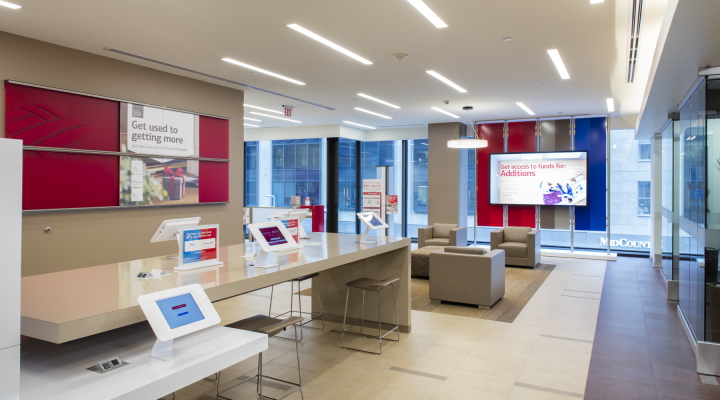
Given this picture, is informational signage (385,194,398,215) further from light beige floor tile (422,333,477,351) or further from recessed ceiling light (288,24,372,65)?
light beige floor tile (422,333,477,351)

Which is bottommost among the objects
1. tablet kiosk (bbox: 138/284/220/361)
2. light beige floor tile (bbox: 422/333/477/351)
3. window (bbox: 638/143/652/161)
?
light beige floor tile (bbox: 422/333/477/351)

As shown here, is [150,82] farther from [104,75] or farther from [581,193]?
[581,193]

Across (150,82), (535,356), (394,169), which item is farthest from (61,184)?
(394,169)

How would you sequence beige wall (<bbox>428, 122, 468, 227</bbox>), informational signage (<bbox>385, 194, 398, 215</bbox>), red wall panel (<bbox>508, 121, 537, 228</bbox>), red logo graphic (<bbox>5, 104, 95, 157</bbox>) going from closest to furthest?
red logo graphic (<bbox>5, 104, 95, 157</bbox>) < red wall panel (<bbox>508, 121, 537, 228</bbox>) < beige wall (<bbox>428, 122, 468, 227</bbox>) < informational signage (<bbox>385, 194, 398, 215</bbox>)

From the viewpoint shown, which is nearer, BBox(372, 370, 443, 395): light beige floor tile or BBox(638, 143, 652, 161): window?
BBox(372, 370, 443, 395): light beige floor tile

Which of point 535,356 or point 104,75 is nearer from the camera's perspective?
point 535,356

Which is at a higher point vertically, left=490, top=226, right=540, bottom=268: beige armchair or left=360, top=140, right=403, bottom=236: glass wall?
left=360, top=140, right=403, bottom=236: glass wall

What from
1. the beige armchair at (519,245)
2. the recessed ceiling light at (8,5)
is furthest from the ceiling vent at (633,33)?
the recessed ceiling light at (8,5)

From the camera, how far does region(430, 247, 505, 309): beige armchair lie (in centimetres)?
594

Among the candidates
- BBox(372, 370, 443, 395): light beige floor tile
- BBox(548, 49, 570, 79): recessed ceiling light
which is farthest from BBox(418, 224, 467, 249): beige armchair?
BBox(372, 370, 443, 395): light beige floor tile

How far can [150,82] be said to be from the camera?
602cm

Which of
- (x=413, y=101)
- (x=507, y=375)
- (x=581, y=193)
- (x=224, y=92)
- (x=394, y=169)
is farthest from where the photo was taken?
(x=394, y=169)

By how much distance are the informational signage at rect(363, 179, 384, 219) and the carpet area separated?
152 inches

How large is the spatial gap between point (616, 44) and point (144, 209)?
6036 millimetres
